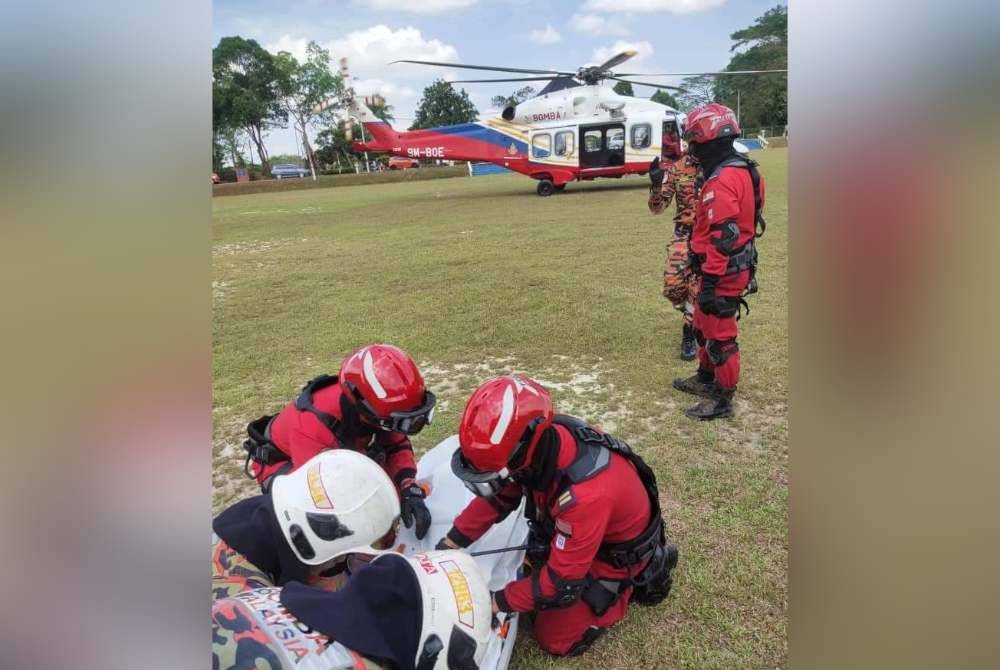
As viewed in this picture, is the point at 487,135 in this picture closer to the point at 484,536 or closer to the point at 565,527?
the point at 484,536

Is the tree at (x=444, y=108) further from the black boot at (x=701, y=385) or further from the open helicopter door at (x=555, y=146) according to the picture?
the black boot at (x=701, y=385)

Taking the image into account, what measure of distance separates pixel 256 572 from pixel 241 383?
3815mm

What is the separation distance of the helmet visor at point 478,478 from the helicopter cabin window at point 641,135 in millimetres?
20551

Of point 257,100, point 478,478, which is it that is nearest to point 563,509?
point 478,478

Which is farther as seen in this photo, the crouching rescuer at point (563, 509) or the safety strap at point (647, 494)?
the safety strap at point (647, 494)

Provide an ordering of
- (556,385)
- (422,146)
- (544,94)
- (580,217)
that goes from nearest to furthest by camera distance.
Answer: (556,385), (580,217), (544,94), (422,146)

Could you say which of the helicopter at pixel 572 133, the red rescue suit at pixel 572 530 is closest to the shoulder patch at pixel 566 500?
the red rescue suit at pixel 572 530

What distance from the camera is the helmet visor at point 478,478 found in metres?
2.43

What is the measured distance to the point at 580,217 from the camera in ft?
53.9

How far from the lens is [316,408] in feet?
10.9
